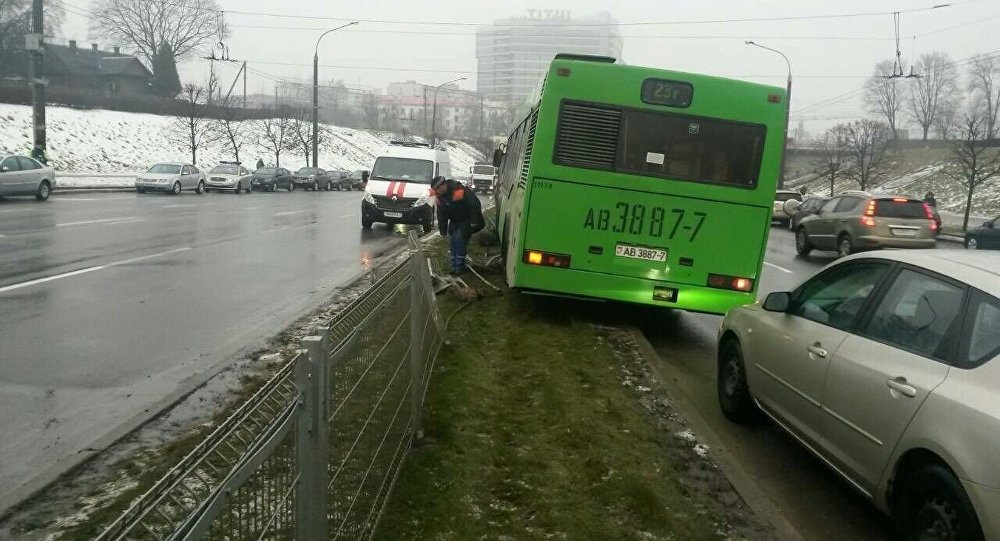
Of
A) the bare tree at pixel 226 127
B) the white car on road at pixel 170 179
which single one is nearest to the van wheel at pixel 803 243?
the white car on road at pixel 170 179

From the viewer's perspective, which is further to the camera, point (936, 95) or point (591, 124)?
point (936, 95)

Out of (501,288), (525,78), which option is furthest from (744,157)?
(525,78)

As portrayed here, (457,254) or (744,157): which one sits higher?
(744,157)

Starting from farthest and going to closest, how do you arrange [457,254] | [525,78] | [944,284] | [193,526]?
[525,78], [457,254], [944,284], [193,526]

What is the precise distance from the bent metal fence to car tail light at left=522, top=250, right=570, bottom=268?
15.4 ft

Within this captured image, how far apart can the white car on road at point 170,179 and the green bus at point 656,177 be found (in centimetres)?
3098

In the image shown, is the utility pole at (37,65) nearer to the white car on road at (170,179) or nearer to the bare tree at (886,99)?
the white car on road at (170,179)

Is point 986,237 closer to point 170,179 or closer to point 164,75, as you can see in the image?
point 170,179

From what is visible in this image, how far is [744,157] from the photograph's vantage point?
9109 millimetres

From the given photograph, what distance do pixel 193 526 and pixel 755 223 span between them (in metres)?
8.26

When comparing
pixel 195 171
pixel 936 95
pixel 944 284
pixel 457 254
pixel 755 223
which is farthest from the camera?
pixel 936 95

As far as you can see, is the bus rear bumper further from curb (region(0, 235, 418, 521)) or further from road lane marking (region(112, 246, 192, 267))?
road lane marking (region(112, 246, 192, 267))

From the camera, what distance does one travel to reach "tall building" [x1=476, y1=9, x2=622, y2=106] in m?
121

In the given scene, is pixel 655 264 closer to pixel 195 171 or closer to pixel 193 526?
pixel 193 526
